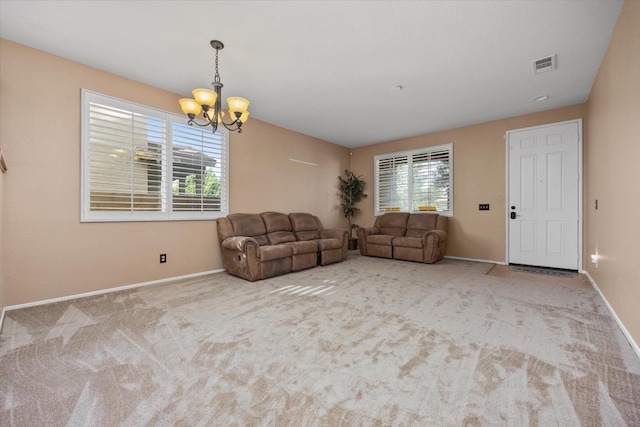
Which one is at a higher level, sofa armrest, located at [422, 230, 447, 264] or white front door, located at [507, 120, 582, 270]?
white front door, located at [507, 120, 582, 270]

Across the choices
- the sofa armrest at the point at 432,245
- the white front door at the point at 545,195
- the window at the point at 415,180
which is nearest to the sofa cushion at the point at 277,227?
the sofa armrest at the point at 432,245

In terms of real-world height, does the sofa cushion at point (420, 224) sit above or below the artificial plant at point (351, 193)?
below

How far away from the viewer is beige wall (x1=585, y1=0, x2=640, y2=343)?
193cm

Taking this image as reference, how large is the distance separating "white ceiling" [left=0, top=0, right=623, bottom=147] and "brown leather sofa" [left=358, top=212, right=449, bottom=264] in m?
2.33

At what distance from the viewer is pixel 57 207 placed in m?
2.95

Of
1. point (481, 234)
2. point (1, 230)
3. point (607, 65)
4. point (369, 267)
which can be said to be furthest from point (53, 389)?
point (481, 234)

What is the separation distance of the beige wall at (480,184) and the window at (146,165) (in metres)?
4.53

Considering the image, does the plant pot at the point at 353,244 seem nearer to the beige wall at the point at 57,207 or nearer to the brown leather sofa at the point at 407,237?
the brown leather sofa at the point at 407,237

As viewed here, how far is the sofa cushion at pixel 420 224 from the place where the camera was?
18.0 feet

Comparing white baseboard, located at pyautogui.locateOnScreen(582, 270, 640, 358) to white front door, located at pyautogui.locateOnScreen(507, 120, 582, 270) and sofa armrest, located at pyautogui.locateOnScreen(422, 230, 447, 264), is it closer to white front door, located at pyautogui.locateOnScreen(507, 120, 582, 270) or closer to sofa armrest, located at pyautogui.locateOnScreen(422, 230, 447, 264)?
white front door, located at pyautogui.locateOnScreen(507, 120, 582, 270)

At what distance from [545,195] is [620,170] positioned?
8.29 ft

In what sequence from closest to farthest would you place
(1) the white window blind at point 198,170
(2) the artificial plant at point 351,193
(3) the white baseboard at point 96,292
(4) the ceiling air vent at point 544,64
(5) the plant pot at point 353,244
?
(3) the white baseboard at point 96,292 → (4) the ceiling air vent at point 544,64 → (1) the white window blind at point 198,170 → (5) the plant pot at point 353,244 → (2) the artificial plant at point 351,193

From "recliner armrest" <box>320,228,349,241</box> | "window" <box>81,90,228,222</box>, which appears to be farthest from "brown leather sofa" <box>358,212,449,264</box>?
"window" <box>81,90,228,222</box>

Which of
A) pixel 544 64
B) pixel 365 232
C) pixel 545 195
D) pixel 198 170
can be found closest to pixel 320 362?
pixel 198 170
